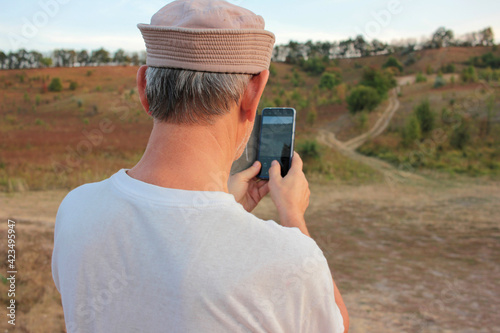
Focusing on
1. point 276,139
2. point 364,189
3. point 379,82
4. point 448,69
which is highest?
point 448,69

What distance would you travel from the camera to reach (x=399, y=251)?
7805mm

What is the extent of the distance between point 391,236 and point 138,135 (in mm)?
19344

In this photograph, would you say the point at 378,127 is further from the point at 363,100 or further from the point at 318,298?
the point at 318,298

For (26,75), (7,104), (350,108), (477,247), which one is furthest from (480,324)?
(26,75)

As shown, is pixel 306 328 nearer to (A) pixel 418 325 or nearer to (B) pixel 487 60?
(A) pixel 418 325

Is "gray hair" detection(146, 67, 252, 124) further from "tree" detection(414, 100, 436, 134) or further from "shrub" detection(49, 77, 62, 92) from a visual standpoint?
"shrub" detection(49, 77, 62, 92)

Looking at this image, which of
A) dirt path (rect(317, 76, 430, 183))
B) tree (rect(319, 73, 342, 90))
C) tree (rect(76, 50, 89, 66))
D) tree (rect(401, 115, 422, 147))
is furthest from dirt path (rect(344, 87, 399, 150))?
tree (rect(76, 50, 89, 66))

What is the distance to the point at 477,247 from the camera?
7.98m

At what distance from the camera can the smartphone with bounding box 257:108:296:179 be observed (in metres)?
1.49

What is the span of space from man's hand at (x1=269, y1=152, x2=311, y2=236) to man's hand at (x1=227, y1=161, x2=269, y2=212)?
0.18 m

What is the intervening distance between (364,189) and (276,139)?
12.2m

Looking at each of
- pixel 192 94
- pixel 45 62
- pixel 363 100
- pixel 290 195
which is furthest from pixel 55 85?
pixel 192 94

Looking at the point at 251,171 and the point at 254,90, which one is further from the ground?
the point at 254,90

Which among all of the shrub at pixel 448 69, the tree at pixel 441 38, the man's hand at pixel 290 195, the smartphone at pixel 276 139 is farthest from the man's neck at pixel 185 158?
the tree at pixel 441 38
